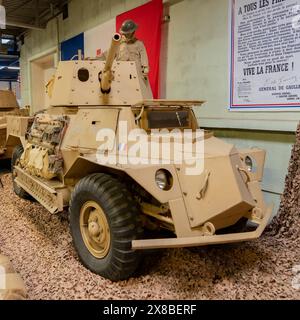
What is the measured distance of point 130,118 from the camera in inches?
144

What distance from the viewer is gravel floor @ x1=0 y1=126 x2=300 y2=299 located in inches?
117

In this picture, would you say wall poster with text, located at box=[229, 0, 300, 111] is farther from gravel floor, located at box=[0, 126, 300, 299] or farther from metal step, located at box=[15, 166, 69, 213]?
metal step, located at box=[15, 166, 69, 213]

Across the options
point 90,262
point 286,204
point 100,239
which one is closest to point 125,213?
point 100,239

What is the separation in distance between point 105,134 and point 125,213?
1.06m

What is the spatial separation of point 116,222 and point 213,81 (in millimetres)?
3120

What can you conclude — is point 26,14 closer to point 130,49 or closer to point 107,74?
point 130,49

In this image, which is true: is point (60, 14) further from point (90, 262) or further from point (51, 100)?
point (90, 262)

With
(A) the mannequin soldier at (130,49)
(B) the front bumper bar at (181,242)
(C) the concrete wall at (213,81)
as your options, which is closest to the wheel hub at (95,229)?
(B) the front bumper bar at (181,242)

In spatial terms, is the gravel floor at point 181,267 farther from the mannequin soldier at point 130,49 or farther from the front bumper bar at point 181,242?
the mannequin soldier at point 130,49

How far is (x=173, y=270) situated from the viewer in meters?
3.30

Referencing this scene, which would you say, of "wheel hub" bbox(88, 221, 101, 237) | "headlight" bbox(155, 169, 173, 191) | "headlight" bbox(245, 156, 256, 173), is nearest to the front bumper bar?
"headlight" bbox(155, 169, 173, 191)

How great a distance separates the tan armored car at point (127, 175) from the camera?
9.34 ft

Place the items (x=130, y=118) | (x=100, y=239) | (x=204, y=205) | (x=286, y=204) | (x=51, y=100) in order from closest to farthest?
(x=204, y=205), (x=100, y=239), (x=130, y=118), (x=286, y=204), (x=51, y=100)

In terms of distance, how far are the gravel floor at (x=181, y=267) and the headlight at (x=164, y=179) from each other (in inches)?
31.8
